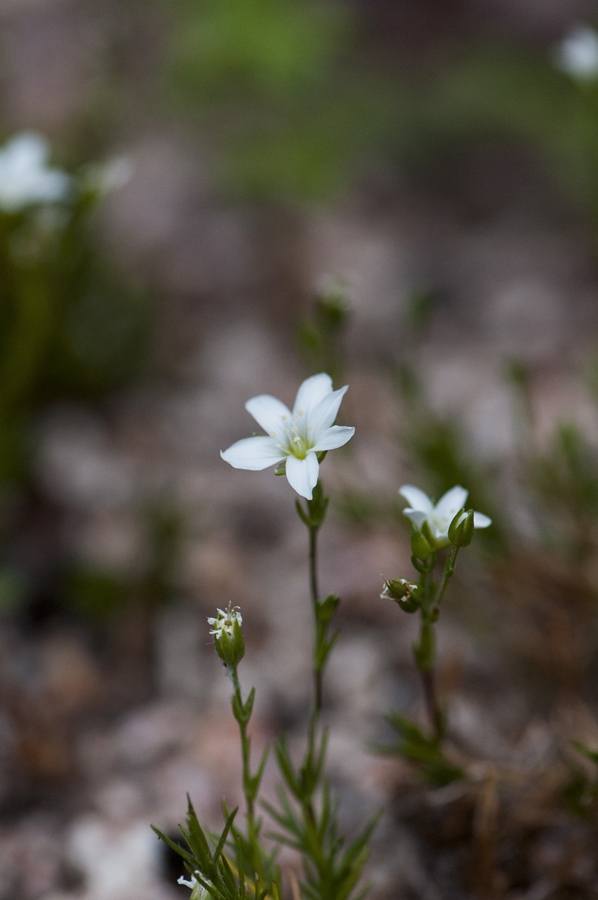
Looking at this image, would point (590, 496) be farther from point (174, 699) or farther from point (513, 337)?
point (513, 337)

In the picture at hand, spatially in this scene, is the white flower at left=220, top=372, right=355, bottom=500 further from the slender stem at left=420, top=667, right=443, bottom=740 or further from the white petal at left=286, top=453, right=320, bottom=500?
the slender stem at left=420, top=667, right=443, bottom=740

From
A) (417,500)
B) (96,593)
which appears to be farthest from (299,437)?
(96,593)

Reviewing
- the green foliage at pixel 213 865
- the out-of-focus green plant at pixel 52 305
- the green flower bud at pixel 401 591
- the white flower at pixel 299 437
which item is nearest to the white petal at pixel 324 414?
the white flower at pixel 299 437

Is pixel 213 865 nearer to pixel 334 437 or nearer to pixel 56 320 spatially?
pixel 334 437

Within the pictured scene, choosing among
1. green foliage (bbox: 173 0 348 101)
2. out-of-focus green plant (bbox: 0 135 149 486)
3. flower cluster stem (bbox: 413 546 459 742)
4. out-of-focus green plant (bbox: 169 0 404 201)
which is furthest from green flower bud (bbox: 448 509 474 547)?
green foliage (bbox: 173 0 348 101)

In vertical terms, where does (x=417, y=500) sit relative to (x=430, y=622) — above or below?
above

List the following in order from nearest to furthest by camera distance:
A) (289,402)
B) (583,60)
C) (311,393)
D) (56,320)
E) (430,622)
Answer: (430,622)
(311,393)
(583,60)
(56,320)
(289,402)

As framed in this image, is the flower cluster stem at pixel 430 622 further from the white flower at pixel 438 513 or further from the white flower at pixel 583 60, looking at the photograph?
the white flower at pixel 583 60
